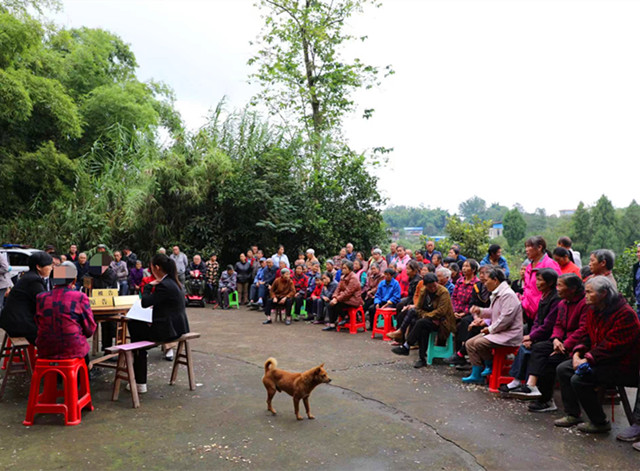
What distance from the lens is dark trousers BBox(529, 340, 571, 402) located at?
527 cm

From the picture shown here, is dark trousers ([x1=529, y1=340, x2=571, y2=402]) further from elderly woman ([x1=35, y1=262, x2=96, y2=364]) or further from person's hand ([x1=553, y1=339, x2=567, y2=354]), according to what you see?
elderly woman ([x1=35, y1=262, x2=96, y2=364])

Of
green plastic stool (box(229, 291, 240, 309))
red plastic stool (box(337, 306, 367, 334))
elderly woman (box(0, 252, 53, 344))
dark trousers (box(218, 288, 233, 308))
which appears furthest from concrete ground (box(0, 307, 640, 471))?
green plastic stool (box(229, 291, 240, 309))

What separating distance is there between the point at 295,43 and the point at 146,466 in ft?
55.8

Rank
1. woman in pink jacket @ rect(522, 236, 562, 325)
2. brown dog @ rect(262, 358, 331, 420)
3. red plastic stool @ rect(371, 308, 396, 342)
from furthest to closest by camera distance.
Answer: red plastic stool @ rect(371, 308, 396, 342) < woman in pink jacket @ rect(522, 236, 562, 325) < brown dog @ rect(262, 358, 331, 420)

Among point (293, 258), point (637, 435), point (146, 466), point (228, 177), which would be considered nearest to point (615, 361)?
point (637, 435)

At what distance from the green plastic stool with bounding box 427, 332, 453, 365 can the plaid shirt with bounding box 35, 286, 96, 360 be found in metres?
4.56

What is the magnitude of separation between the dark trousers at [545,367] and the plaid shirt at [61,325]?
4622mm

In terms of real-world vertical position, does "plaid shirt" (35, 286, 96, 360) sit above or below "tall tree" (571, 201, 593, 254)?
below

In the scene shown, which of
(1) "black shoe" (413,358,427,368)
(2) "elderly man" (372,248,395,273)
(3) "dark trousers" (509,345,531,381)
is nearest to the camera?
(3) "dark trousers" (509,345,531,381)

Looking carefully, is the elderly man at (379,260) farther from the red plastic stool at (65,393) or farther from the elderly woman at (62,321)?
the red plastic stool at (65,393)

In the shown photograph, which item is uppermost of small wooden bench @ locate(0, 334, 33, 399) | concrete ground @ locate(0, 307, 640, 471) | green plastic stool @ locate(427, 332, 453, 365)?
small wooden bench @ locate(0, 334, 33, 399)

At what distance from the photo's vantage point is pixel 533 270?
6445mm

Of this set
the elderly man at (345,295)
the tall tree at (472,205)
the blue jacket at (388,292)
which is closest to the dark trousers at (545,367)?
the blue jacket at (388,292)

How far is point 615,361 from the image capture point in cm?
459
